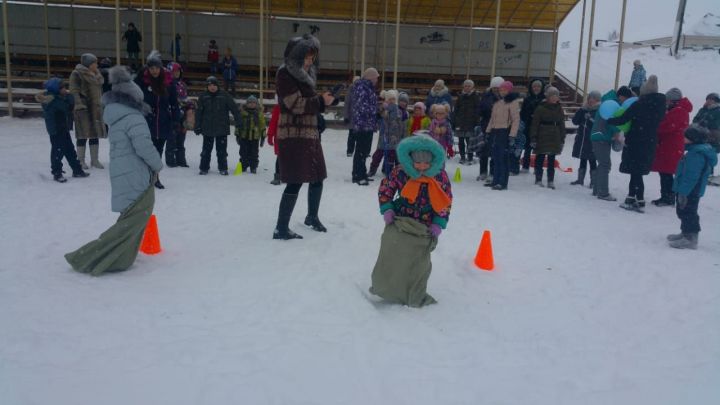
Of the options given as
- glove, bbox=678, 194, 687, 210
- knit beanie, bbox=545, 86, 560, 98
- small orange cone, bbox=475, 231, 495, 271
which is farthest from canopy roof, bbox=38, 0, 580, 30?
small orange cone, bbox=475, 231, 495, 271

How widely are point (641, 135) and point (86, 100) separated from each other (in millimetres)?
8894

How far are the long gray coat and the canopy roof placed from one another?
54.1ft

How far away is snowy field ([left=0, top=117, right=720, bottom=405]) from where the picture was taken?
3.30m

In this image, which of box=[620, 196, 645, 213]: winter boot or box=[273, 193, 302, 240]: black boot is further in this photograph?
box=[620, 196, 645, 213]: winter boot

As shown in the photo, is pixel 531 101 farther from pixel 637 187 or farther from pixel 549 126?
pixel 637 187

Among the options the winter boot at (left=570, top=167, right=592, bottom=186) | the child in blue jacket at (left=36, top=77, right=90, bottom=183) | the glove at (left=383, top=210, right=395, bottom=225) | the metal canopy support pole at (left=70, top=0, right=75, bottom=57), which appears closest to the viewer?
the glove at (left=383, top=210, right=395, bottom=225)

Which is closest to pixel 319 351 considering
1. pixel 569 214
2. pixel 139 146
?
pixel 139 146

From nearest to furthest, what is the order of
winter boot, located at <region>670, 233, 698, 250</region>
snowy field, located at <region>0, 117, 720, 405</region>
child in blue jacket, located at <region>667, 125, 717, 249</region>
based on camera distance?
snowy field, located at <region>0, 117, 720, 405</region> → child in blue jacket, located at <region>667, 125, 717, 249</region> → winter boot, located at <region>670, 233, 698, 250</region>

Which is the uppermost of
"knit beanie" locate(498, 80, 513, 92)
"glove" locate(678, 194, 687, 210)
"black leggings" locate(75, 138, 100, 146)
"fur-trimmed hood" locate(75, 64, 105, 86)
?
"knit beanie" locate(498, 80, 513, 92)

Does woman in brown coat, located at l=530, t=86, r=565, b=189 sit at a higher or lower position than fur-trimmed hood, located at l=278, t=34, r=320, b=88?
lower

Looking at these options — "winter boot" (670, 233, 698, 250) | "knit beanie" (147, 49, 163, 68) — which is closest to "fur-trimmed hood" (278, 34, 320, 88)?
"knit beanie" (147, 49, 163, 68)

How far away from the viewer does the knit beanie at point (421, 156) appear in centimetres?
434

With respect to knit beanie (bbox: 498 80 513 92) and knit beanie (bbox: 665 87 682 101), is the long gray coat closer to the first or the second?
knit beanie (bbox: 498 80 513 92)

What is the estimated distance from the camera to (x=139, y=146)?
4.84 m
